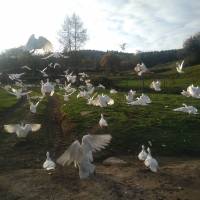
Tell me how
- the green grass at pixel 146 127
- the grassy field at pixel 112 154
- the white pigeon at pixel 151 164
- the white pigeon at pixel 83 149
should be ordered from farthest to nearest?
the green grass at pixel 146 127, the white pigeon at pixel 151 164, the grassy field at pixel 112 154, the white pigeon at pixel 83 149

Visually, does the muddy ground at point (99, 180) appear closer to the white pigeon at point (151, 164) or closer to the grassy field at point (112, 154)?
the grassy field at point (112, 154)

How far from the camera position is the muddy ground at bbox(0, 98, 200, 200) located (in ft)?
37.2

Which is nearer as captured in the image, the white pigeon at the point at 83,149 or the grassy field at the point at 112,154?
the white pigeon at the point at 83,149

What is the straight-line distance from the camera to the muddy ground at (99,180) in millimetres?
11352

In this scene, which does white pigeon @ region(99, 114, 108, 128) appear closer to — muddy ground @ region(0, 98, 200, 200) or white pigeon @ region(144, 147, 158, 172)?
muddy ground @ region(0, 98, 200, 200)

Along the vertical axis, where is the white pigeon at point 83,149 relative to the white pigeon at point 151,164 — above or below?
above

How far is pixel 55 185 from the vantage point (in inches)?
479

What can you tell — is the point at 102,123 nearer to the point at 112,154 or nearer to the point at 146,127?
the point at 146,127

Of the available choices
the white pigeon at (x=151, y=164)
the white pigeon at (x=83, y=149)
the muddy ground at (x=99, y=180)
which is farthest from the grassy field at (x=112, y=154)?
the white pigeon at (x=83, y=149)

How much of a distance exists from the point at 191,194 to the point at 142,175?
1930 mm

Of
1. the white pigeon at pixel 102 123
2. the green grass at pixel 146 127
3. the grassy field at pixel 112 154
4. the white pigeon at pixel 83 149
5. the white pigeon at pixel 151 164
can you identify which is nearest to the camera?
the white pigeon at pixel 83 149

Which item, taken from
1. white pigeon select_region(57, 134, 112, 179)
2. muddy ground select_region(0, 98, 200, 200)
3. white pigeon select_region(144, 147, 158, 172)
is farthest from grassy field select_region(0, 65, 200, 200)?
white pigeon select_region(57, 134, 112, 179)

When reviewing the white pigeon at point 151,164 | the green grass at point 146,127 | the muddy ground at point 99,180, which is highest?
the green grass at point 146,127

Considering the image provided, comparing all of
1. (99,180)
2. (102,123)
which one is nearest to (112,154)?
(99,180)
